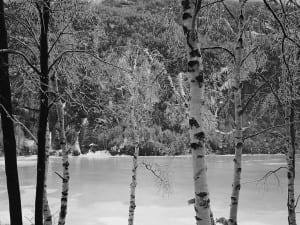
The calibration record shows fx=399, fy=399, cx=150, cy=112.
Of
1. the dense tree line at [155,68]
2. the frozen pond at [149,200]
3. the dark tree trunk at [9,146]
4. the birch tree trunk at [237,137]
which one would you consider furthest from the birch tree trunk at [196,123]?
the frozen pond at [149,200]

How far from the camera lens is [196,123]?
3.63 meters

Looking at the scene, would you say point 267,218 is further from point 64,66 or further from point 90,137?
point 90,137

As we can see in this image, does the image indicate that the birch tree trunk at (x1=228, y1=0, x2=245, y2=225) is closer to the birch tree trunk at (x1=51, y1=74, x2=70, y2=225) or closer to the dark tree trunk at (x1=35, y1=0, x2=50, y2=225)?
the dark tree trunk at (x1=35, y1=0, x2=50, y2=225)

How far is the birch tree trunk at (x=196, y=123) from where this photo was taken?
11.6 feet

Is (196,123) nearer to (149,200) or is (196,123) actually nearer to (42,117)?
(42,117)

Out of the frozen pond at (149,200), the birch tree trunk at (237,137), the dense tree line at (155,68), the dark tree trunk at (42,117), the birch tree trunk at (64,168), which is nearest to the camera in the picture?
the dense tree line at (155,68)

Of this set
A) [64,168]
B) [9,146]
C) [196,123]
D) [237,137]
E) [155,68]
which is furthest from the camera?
[155,68]

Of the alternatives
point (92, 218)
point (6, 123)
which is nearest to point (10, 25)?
point (6, 123)

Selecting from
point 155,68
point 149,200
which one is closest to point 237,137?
point 155,68

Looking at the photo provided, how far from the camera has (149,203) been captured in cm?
1611

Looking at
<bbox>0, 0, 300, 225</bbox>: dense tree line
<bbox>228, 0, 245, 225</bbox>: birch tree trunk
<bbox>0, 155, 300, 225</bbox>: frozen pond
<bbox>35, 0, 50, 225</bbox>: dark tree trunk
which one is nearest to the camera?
<bbox>0, 0, 300, 225</bbox>: dense tree line

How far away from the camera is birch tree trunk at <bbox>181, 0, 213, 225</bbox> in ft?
11.6

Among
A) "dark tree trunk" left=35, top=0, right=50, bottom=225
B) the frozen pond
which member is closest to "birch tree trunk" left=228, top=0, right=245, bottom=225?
"dark tree trunk" left=35, top=0, right=50, bottom=225

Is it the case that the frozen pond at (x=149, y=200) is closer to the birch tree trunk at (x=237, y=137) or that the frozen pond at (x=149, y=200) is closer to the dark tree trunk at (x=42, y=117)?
the birch tree trunk at (x=237, y=137)
